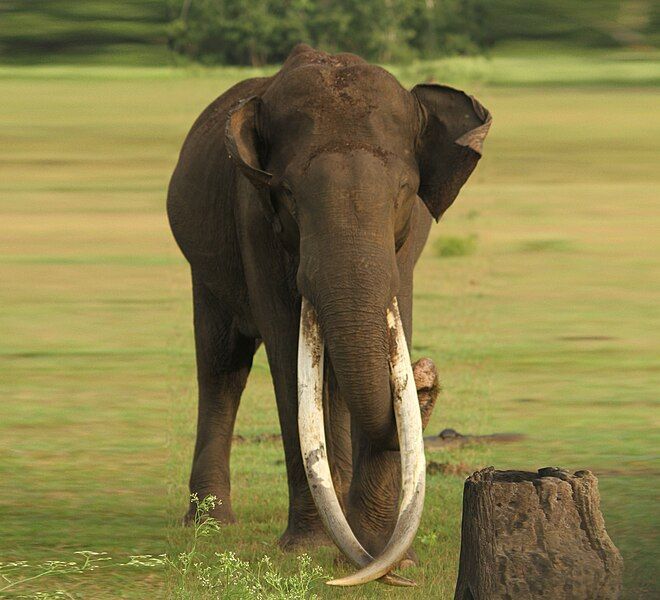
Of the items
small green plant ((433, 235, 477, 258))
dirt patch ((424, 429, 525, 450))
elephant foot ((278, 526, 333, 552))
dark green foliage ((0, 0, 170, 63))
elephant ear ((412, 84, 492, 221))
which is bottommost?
small green plant ((433, 235, 477, 258))

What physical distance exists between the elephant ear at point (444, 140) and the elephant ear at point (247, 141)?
69 cm

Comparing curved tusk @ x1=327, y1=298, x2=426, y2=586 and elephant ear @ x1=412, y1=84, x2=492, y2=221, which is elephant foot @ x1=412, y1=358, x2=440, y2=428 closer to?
elephant ear @ x1=412, y1=84, x2=492, y2=221

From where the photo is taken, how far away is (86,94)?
1452 inches

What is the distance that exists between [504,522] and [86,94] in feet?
107

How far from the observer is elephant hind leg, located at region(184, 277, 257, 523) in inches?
318

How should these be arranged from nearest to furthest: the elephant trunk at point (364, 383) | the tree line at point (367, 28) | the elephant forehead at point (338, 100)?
the elephant trunk at point (364, 383) < the elephant forehead at point (338, 100) < the tree line at point (367, 28)

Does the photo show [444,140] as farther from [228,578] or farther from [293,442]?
[228,578]

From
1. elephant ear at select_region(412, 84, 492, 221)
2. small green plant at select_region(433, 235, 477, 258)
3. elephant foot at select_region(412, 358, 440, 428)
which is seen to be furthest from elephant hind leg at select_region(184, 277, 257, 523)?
small green plant at select_region(433, 235, 477, 258)

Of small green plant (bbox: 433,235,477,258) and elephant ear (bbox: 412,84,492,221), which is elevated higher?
elephant ear (bbox: 412,84,492,221)

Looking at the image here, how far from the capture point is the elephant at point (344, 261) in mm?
6039

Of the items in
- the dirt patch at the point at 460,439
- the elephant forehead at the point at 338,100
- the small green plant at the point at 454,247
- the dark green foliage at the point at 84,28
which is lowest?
the small green plant at the point at 454,247

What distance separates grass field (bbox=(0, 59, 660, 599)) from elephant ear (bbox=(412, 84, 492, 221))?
1.51 metres

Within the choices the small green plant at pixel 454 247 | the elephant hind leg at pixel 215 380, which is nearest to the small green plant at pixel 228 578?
the elephant hind leg at pixel 215 380

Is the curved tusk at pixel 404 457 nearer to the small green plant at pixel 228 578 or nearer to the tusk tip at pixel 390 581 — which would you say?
the tusk tip at pixel 390 581
